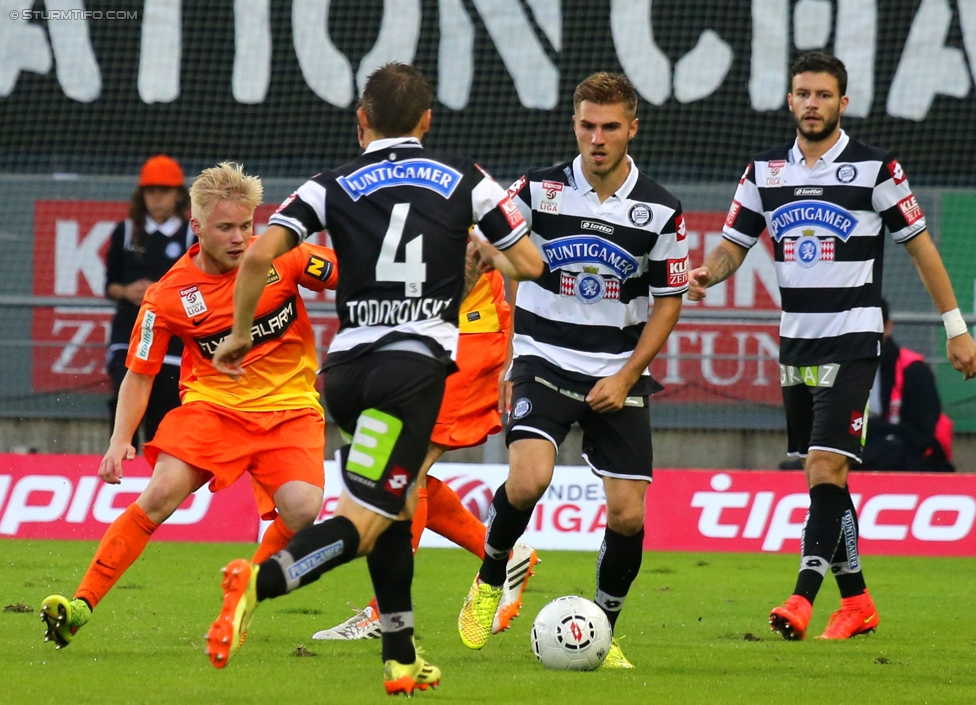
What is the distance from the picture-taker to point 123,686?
4.71m

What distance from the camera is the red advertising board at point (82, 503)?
9711 millimetres

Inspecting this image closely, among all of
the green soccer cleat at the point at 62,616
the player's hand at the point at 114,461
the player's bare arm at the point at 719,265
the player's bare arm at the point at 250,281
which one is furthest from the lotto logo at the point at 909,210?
the green soccer cleat at the point at 62,616

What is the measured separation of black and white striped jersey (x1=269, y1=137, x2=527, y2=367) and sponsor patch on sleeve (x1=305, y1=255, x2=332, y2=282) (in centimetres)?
114

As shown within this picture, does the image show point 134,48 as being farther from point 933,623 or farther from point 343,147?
point 933,623

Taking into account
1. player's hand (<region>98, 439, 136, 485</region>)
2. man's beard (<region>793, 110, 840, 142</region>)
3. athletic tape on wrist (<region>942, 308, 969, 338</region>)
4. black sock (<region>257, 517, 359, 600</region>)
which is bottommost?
black sock (<region>257, 517, 359, 600</region>)

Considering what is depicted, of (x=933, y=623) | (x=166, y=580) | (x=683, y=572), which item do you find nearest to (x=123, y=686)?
(x=166, y=580)

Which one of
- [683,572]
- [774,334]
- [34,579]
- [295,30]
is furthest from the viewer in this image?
[295,30]

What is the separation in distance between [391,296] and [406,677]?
43.6 inches

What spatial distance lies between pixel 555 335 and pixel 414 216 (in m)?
1.21

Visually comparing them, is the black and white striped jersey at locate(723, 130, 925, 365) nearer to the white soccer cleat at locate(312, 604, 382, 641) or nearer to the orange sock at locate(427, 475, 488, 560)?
the orange sock at locate(427, 475, 488, 560)

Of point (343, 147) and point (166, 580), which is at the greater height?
point (343, 147)

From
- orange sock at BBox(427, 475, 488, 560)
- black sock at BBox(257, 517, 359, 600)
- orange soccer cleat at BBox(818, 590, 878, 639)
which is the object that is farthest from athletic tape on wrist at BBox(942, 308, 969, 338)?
black sock at BBox(257, 517, 359, 600)

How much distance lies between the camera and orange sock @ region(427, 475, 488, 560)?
646cm

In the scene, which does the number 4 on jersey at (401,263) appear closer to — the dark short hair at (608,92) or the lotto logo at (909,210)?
the dark short hair at (608,92)
